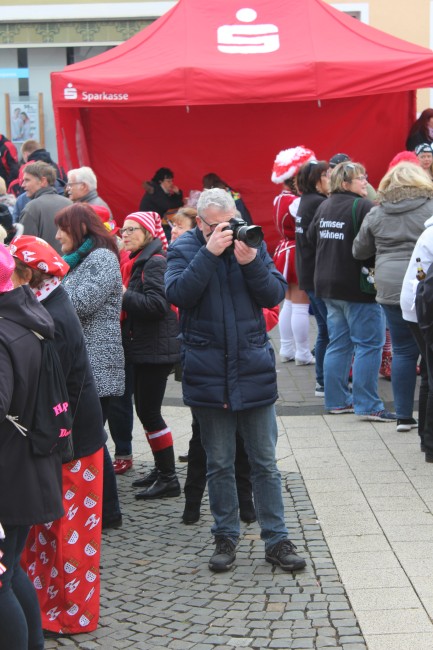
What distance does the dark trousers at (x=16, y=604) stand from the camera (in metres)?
3.49

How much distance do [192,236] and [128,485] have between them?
211 centimetres

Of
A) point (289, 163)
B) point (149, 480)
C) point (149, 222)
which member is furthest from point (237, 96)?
point (149, 480)

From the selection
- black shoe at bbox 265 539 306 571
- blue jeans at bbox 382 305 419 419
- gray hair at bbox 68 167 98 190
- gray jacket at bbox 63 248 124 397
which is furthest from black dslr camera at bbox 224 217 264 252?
gray hair at bbox 68 167 98 190

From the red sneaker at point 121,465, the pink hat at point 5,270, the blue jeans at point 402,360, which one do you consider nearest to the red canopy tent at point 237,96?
the blue jeans at point 402,360

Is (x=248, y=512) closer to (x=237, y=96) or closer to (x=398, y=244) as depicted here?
(x=398, y=244)

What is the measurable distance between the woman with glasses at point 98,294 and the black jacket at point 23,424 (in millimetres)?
1783

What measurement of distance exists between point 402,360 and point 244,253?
2.83 m

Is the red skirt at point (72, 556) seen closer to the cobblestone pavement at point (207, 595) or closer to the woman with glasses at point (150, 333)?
the cobblestone pavement at point (207, 595)

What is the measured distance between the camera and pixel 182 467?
6852 millimetres

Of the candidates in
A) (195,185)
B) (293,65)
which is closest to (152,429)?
(293,65)

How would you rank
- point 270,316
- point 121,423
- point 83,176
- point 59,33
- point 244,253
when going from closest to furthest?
point 244,253, point 270,316, point 121,423, point 83,176, point 59,33

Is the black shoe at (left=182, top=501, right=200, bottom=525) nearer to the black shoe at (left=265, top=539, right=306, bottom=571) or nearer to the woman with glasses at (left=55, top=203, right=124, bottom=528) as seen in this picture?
the woman with glasses at (left=55, top=203, right=124, bottom=528)

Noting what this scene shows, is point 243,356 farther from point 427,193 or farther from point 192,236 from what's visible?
point 427,193

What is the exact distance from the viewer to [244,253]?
471 cm
